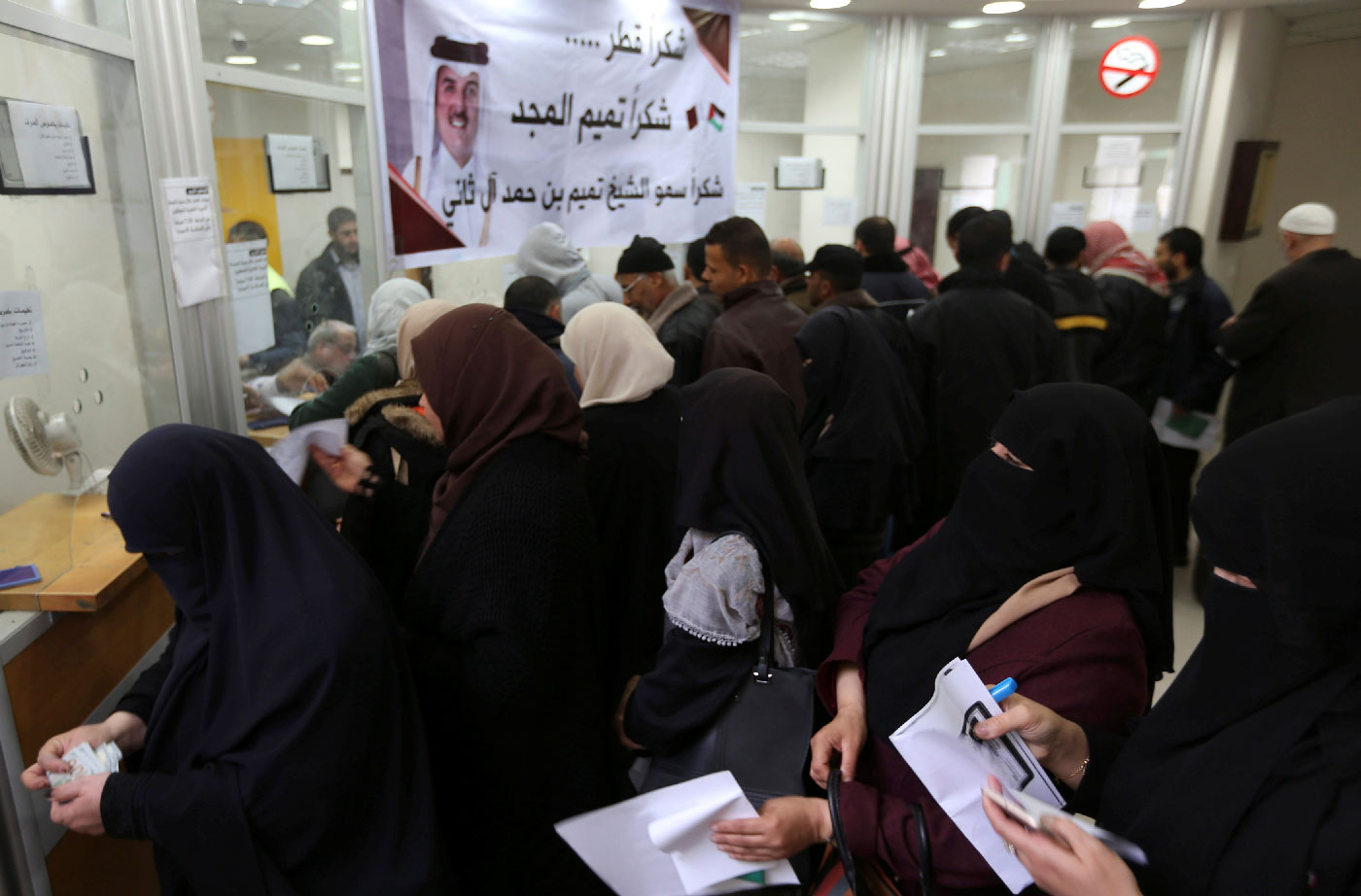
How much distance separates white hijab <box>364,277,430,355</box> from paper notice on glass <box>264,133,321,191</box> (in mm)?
437

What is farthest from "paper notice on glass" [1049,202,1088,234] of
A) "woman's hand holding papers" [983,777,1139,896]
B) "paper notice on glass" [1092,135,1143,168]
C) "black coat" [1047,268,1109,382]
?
"woman's hand holding papers" [983,777,1139,896]

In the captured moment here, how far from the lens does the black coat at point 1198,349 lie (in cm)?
385

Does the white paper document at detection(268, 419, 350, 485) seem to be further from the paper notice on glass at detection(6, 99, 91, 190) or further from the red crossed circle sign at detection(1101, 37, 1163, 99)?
the red crossed circle sign at detection(1101, 37, 1163, 99)

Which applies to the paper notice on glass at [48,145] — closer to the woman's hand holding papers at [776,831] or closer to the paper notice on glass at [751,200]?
the woman's hand holding papers at [776,831]

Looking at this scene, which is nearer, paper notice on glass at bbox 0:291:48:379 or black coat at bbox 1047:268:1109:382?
paper notice on glass at bbox 0:291:48:379

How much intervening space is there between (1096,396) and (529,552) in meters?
0.95

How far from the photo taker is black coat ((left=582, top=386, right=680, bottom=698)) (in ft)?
6.74

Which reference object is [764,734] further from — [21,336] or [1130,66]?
[1130,66]

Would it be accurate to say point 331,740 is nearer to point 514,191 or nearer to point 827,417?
point 827,417

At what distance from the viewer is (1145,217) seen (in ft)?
21.6

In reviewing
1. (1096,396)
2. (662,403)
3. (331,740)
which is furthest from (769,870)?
(662,403)

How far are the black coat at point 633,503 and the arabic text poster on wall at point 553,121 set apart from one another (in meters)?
1.77

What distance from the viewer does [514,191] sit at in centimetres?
404

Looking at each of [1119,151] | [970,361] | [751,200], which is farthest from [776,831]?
[1119,151]
